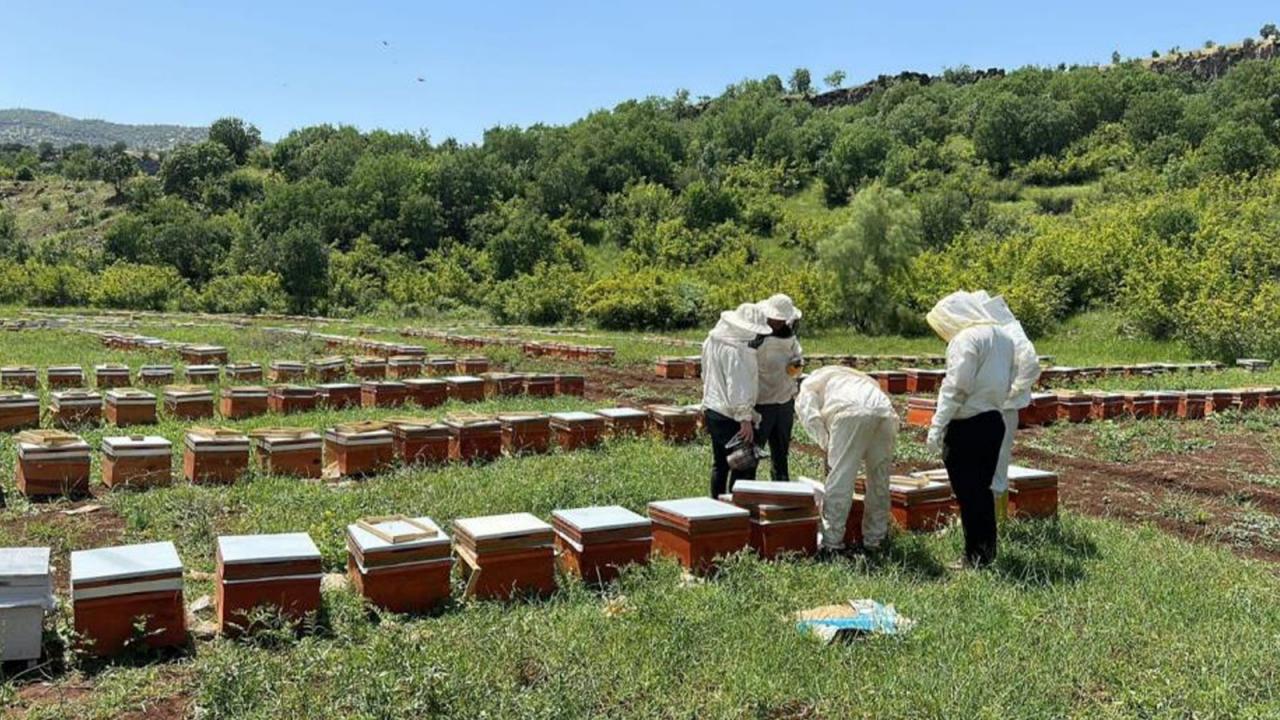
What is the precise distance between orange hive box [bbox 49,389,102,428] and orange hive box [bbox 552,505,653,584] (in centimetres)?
661

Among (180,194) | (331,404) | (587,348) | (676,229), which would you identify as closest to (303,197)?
(180,194)

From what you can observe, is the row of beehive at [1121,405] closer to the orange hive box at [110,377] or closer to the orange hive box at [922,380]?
the orange hive box at [922,380]

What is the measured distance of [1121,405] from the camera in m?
12.0

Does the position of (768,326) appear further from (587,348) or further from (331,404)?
(587,348)

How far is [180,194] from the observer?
69000 millimetres

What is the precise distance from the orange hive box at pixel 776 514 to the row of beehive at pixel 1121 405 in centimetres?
611

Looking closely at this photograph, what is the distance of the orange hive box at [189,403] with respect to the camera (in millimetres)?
9719

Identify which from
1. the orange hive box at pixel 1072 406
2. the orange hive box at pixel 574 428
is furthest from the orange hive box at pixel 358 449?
the orange hive box at pixel 1072 406

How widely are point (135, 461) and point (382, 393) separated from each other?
3.97 metres

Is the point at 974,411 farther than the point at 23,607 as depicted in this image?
Yes

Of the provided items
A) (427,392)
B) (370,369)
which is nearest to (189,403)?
(427,392)

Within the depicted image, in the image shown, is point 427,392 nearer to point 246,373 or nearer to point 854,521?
point 246,373

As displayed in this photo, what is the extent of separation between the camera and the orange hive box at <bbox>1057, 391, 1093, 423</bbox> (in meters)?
11.7

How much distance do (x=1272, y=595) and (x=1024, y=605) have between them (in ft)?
4.98
